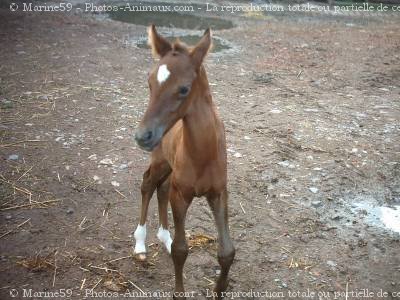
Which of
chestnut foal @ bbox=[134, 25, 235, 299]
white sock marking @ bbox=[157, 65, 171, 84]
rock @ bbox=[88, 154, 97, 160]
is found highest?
white sock marking @ bbox=[157, 65, 171, 84]

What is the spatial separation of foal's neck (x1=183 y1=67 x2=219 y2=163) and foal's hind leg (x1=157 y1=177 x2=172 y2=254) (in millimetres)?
1001

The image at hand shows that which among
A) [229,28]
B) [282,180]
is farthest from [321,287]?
[229,28]

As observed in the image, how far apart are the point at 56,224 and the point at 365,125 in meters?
4.06

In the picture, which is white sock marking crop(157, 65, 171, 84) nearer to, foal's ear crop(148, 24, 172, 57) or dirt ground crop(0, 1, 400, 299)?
foal's ear crop(148, 24, 172, 57)

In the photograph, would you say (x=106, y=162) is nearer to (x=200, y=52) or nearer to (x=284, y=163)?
(x=284, y=163)

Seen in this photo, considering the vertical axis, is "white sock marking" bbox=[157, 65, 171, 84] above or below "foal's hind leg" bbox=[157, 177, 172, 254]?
above

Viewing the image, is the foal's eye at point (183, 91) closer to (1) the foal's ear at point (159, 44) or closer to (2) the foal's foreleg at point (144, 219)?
(1) the foal's ear at point (159, 44)

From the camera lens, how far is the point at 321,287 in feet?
11.1

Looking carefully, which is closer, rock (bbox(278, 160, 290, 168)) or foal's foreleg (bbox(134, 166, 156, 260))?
foal's foreleg (bbox(134, 166, 156, 260))

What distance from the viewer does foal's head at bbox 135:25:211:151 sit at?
2.45 metres

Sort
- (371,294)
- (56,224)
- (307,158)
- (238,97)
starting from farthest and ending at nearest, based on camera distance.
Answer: (238,97) < (307,158) < (56,224) < (371,294)

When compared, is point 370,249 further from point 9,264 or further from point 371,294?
point 9,264

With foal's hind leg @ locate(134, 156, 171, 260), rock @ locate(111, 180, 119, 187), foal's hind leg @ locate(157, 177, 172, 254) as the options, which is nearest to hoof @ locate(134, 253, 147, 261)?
foal's hind leg @ locate(134, 156, 171, 260)

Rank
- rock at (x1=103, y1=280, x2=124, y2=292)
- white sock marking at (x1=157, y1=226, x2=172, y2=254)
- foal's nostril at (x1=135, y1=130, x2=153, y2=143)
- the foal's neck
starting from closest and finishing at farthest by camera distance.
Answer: foal's nostril at (x1=135, y1=130, x2=153, y2=143)
the foal's neck
rock at (x1=103, y1=280, x2=124, y2=292)
white sock marking at (x1=157, y1=226, x2=172, y2=254)
